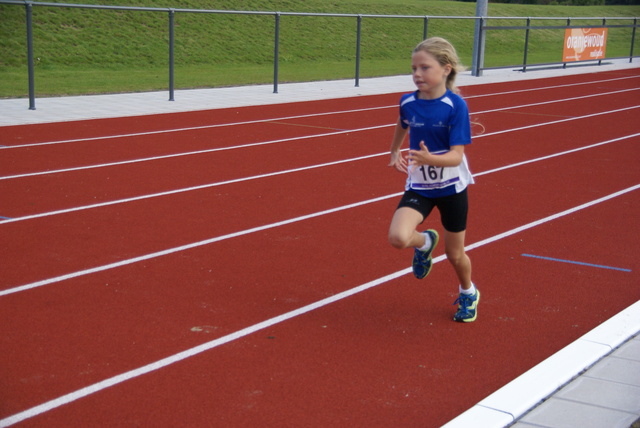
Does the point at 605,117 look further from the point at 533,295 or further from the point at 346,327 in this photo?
the point at 346,327

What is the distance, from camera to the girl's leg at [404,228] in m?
4.78

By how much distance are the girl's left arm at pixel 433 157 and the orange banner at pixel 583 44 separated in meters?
23.7

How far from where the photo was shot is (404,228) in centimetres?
480

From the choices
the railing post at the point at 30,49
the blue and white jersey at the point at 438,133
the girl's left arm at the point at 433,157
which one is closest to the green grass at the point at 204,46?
the railing post at the point at 30,49

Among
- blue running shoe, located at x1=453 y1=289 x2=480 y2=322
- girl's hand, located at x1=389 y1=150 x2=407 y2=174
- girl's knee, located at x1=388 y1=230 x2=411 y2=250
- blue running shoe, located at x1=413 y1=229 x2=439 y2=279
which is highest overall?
girl's hand, located at x1=389 y1=150 x2=407 y2=174

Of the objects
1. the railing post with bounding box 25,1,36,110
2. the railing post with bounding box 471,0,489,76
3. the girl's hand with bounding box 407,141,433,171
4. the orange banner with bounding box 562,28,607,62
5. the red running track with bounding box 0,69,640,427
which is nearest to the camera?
the red running track with bounding box 0,69,640,427

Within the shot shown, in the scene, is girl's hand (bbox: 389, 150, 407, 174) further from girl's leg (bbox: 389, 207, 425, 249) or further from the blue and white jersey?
girl's leg (bbox: 389, 207, 425, 249)

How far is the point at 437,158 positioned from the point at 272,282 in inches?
67.2

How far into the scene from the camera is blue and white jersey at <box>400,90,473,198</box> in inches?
189

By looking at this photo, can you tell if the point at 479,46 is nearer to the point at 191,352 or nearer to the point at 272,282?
the point at 272,282

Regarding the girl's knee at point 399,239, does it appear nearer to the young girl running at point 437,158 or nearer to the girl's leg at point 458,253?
the young girl running at point 437,158

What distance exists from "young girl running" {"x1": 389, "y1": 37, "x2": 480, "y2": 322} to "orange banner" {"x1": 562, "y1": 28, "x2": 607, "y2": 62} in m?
23.5

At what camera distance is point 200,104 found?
16.0 metres

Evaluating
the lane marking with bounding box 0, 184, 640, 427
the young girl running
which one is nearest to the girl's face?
the young girl running
